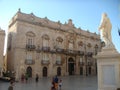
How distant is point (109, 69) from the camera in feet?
22.9

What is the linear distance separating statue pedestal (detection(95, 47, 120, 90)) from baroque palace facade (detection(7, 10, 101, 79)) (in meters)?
19.5

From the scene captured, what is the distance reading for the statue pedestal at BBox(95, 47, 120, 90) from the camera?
22.2ft

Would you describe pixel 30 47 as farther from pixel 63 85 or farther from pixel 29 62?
pixel 63 85

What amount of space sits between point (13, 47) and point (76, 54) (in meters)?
13.3

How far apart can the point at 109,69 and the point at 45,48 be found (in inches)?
872

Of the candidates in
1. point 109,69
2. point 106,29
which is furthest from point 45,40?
point 109,69

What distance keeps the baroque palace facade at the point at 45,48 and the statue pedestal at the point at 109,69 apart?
64.1 ft

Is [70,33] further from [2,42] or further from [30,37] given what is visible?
[2,42]

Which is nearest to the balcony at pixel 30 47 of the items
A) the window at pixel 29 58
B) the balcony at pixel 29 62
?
the window at pixel 29 58

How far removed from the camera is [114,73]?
6.86m

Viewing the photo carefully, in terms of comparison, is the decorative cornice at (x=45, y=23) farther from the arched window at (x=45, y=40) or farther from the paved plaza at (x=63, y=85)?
the paved plaza at (x=63, y=85)

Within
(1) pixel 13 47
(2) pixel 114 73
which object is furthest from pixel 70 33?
(2) pixel 114 73

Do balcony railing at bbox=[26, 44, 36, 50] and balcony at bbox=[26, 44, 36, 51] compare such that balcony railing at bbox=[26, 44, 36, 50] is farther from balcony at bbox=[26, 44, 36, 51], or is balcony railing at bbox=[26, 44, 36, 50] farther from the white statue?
the white statue

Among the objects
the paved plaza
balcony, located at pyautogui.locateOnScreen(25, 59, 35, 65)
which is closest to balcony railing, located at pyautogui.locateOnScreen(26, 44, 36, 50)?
balcony, located at pyautogui.locateOnScreen(25, 59, 35, 65)
